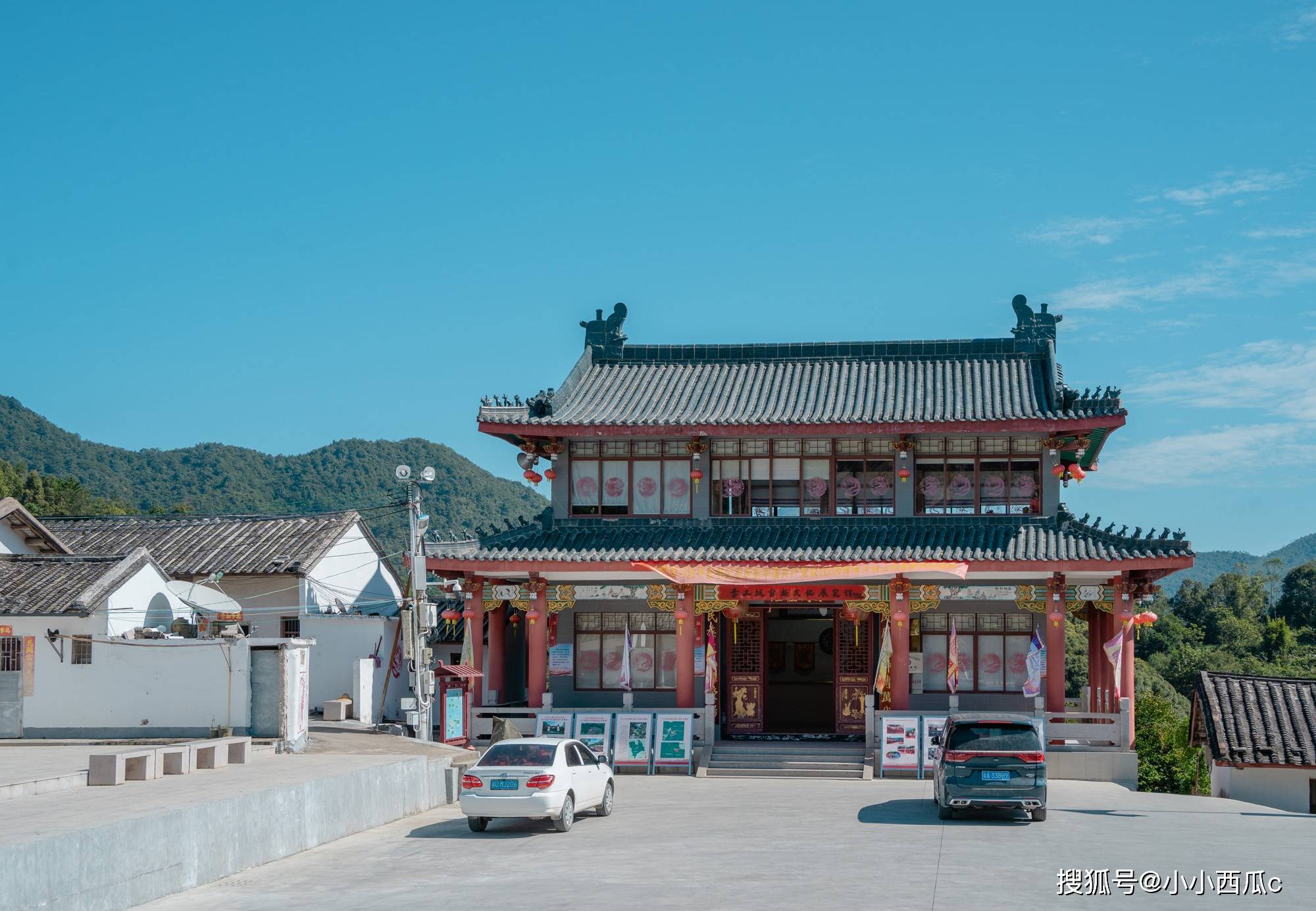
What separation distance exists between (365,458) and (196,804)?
8941 centimetres

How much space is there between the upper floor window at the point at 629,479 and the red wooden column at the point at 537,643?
2663 millimetres

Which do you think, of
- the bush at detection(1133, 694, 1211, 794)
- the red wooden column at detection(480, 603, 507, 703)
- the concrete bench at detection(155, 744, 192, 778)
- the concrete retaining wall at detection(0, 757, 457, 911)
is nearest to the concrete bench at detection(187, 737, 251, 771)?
the concrete bench at detection(155, 744, 192, 778)

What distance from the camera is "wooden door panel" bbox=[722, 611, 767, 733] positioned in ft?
102

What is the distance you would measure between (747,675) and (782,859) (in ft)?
49.7

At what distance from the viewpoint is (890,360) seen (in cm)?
3356

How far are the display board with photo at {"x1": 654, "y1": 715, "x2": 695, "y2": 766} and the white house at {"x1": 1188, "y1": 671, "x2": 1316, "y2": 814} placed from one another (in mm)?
10516

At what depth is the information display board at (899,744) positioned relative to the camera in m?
26.9

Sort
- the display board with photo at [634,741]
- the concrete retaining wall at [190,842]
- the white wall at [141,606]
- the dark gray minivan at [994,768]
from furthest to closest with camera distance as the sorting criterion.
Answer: the display board with photo at [634,741] < the white wall at [141,606] < the dark gray minivan at [994,768] < the concrete retaining wall at [190,842]

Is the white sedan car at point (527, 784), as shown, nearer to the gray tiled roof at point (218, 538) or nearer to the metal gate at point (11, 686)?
the metal gate at point (11, 686)

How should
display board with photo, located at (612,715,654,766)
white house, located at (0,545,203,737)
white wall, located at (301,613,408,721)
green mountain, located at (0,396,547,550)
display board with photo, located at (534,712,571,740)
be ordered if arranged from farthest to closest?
green mountain, located at (0,396,547,550) → white wall, located at (301,613,408,721) → display board with photo, located at (534,712,571,740) → display board with photo, located at (612,715,654,766) → white house, located at (0,545,203,737)

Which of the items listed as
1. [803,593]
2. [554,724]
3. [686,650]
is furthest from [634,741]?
[803,593]

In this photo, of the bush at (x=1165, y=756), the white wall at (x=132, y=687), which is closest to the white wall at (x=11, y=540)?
the white wall at (x=132, y=687)

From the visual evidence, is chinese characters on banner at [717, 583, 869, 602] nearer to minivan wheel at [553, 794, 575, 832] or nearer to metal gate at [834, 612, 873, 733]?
metal gate at [834, 612, 873, 733]

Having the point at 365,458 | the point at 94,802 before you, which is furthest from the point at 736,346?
the point at 365,458
